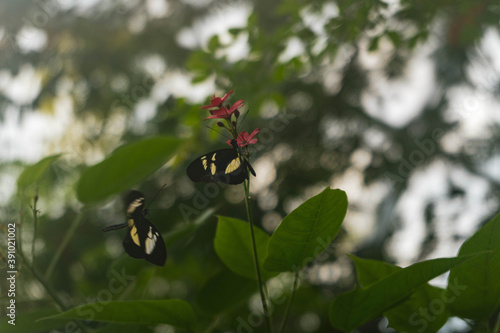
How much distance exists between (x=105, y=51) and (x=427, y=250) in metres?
1.51

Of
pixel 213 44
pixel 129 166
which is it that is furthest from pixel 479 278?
pixel 213 44

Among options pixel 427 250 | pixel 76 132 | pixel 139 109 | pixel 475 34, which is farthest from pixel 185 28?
pixel 427 250

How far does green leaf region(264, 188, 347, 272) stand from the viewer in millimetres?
369

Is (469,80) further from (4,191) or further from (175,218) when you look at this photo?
(4,191)

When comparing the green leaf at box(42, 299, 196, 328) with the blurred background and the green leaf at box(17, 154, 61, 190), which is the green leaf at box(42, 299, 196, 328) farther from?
the blurred background

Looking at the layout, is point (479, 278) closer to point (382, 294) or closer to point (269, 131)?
point (382, 294)

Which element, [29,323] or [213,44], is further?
[213,44]

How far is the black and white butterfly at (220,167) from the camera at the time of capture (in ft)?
1.13

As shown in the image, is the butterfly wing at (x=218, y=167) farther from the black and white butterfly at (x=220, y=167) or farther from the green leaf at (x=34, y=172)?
the green leaf at (x=34, y=172)

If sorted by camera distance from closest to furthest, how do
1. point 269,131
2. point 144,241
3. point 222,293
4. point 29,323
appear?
point 144,241
point 29,323
point 222,293
point 269,131

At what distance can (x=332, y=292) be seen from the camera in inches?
53.4

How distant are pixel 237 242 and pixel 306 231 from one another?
123 mm

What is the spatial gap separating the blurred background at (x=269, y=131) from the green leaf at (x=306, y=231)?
0.66 metres

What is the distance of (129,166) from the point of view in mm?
524
